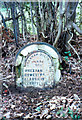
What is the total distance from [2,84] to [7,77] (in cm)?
14

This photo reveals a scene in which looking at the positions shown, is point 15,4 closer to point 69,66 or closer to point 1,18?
point 1,18

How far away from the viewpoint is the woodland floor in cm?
186

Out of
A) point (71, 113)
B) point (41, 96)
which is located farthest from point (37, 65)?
point (71, 113)

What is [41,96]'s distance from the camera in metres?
2.13

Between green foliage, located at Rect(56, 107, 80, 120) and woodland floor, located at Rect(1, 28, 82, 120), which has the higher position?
woodland floor, located at Rect(1, 28, 82, 120)

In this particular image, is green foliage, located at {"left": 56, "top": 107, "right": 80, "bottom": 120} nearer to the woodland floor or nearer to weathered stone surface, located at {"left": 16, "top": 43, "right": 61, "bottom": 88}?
the woodland floor

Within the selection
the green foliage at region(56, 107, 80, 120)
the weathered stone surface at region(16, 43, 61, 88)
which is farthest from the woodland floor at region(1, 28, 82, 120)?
the weathered stone surface at region(16, 43, 61, 88)

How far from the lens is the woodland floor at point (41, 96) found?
1856 millimetres

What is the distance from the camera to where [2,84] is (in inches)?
92.4

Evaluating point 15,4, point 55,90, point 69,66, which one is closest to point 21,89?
point 55,90

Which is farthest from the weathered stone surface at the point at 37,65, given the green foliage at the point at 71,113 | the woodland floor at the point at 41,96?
the green foliage at the point at 71,113

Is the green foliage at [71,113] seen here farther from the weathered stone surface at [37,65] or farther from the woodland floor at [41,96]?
the weathered stone surface at [37,65]

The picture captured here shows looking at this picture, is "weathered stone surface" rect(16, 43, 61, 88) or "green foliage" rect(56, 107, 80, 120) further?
"weathered stone surface" rect(16, 43, 61, 88)

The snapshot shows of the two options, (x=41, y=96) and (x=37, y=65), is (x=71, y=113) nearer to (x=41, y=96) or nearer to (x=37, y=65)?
(x=41, y=96)
